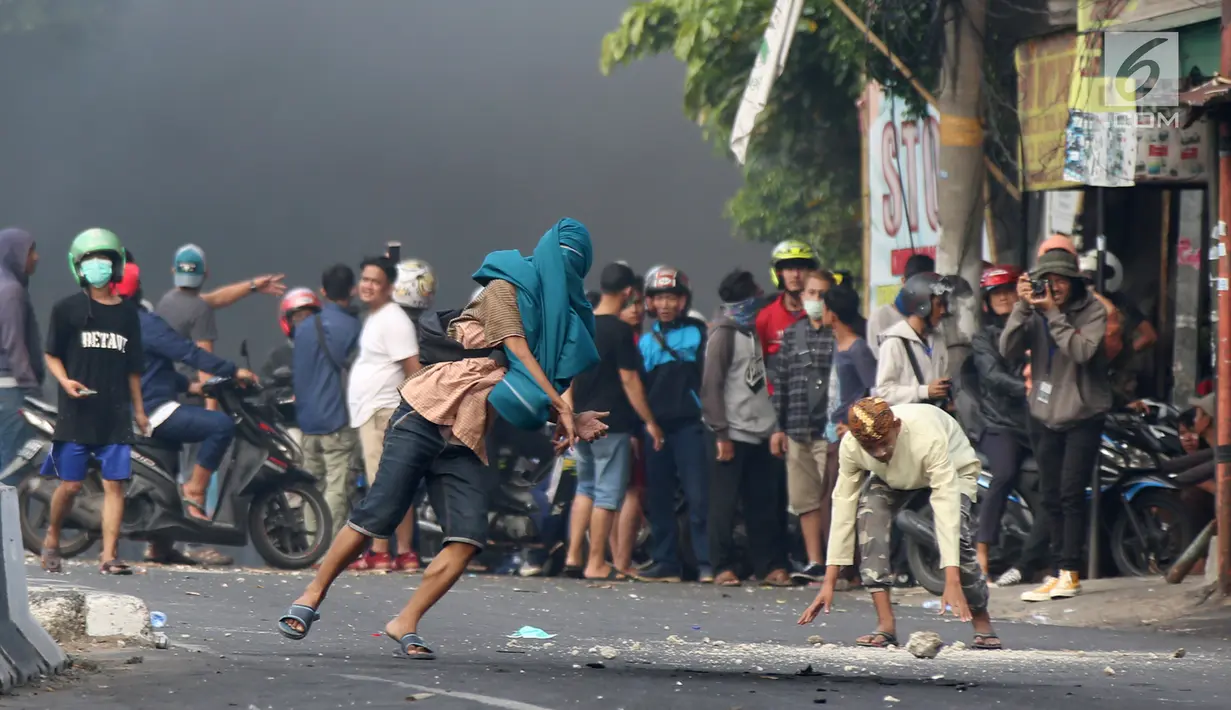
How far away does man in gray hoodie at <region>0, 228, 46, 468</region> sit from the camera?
1363cm

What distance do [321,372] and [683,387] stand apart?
252 centimetres

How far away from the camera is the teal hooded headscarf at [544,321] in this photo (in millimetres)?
8125

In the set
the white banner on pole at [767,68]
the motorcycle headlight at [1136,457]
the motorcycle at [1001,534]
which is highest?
the white banner on pole at [767,68]

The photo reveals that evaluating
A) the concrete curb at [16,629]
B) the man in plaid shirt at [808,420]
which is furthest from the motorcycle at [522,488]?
the concrete curb at [16,629]

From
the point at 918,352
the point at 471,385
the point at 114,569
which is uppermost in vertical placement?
the point at 918,352

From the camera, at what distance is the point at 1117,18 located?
14273 mm

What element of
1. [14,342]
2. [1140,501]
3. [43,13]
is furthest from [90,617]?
[43,13]

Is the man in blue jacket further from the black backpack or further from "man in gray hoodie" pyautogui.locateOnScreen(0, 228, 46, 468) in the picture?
the black backpack

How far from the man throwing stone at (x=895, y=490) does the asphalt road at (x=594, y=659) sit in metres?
0.30

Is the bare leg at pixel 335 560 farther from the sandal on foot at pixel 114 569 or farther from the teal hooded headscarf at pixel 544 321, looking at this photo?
the sandal on foot at pixel 114 569

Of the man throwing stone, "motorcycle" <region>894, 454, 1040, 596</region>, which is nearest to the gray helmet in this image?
"motorcycle" <region>894, 454, 1040, 596</region>

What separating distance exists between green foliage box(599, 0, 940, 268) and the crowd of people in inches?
161

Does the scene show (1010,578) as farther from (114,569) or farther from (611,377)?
(114,569)

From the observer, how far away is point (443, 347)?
844cm
